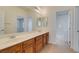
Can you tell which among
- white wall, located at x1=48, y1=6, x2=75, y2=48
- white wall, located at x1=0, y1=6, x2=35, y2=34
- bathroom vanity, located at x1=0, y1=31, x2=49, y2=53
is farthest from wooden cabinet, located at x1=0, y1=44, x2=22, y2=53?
white wall, located at x1=48, y1=6, x2=75, y2=48

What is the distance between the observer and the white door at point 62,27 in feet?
5.46

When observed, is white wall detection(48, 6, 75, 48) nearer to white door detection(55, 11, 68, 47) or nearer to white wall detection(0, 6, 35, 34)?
white door detection(55, 11, 68, 47)

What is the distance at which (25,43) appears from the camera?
1652 mm

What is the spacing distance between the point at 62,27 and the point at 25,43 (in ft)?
2.14

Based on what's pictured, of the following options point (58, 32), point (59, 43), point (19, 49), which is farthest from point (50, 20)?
point (19, 49)

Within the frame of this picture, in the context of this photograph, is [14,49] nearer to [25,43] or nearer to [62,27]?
[25,43]

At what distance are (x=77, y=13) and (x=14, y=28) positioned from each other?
1004 mm

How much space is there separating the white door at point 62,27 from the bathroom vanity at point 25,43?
0.23m

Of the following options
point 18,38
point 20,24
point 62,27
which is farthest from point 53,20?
point 18,38

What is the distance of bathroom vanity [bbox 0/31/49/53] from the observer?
1.31 m
